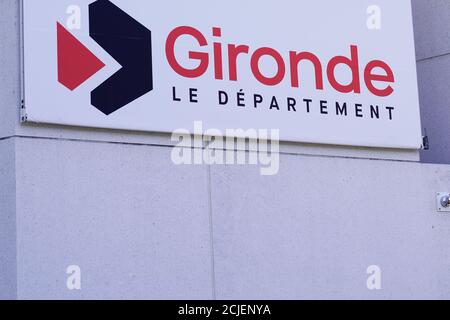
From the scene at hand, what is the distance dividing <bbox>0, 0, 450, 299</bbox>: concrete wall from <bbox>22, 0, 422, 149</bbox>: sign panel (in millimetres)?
145

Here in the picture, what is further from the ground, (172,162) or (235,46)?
(235,46)

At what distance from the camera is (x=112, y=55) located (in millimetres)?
6859

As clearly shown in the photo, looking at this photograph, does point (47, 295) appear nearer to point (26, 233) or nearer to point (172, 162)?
point (26, 233)

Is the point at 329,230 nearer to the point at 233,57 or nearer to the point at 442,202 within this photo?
the point at 442,202

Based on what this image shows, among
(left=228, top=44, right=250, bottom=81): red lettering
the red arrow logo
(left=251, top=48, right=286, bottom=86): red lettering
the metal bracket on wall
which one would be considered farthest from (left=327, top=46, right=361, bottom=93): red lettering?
the red arrow logo

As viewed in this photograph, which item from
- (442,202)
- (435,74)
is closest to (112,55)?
(442,202)

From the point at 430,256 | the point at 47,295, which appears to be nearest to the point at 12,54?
the point at 47,295

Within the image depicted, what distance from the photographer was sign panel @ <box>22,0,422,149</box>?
21.7ft

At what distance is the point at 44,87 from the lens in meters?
6.48

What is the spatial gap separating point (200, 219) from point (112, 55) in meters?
1.29

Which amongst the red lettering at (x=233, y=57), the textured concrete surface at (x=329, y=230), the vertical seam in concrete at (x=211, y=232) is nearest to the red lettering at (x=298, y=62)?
the red lettering at (x=233, y=57)

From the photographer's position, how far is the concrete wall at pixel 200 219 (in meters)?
6.41
